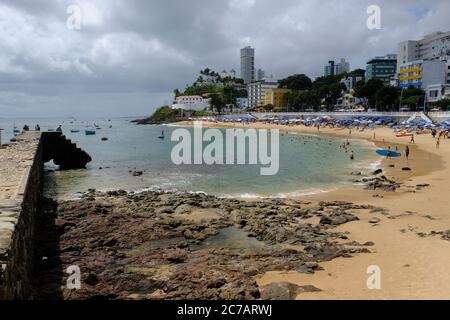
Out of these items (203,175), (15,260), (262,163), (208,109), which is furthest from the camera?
(208,109)

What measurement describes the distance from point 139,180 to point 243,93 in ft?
550

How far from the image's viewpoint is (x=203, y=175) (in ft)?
115

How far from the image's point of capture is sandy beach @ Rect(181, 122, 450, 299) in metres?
11.1

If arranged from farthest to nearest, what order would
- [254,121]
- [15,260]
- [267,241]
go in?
[254,121], [267,241], [15,260]

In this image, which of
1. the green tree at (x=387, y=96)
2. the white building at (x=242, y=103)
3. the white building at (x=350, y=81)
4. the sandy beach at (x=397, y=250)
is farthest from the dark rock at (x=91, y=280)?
the white building at (x=242, y=103)

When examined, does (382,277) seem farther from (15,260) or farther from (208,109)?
(208,109)

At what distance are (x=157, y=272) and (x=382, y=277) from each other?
7.18 metres

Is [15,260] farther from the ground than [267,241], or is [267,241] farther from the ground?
[15,260]

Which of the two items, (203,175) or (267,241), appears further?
(203,175)

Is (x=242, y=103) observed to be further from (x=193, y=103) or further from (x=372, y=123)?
(x=372, y=123)

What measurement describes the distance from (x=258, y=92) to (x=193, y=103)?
30421mm

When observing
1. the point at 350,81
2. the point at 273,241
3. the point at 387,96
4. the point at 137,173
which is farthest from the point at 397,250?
the point at 350,81

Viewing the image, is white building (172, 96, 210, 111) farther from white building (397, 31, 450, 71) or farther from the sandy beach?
the sandy beach
